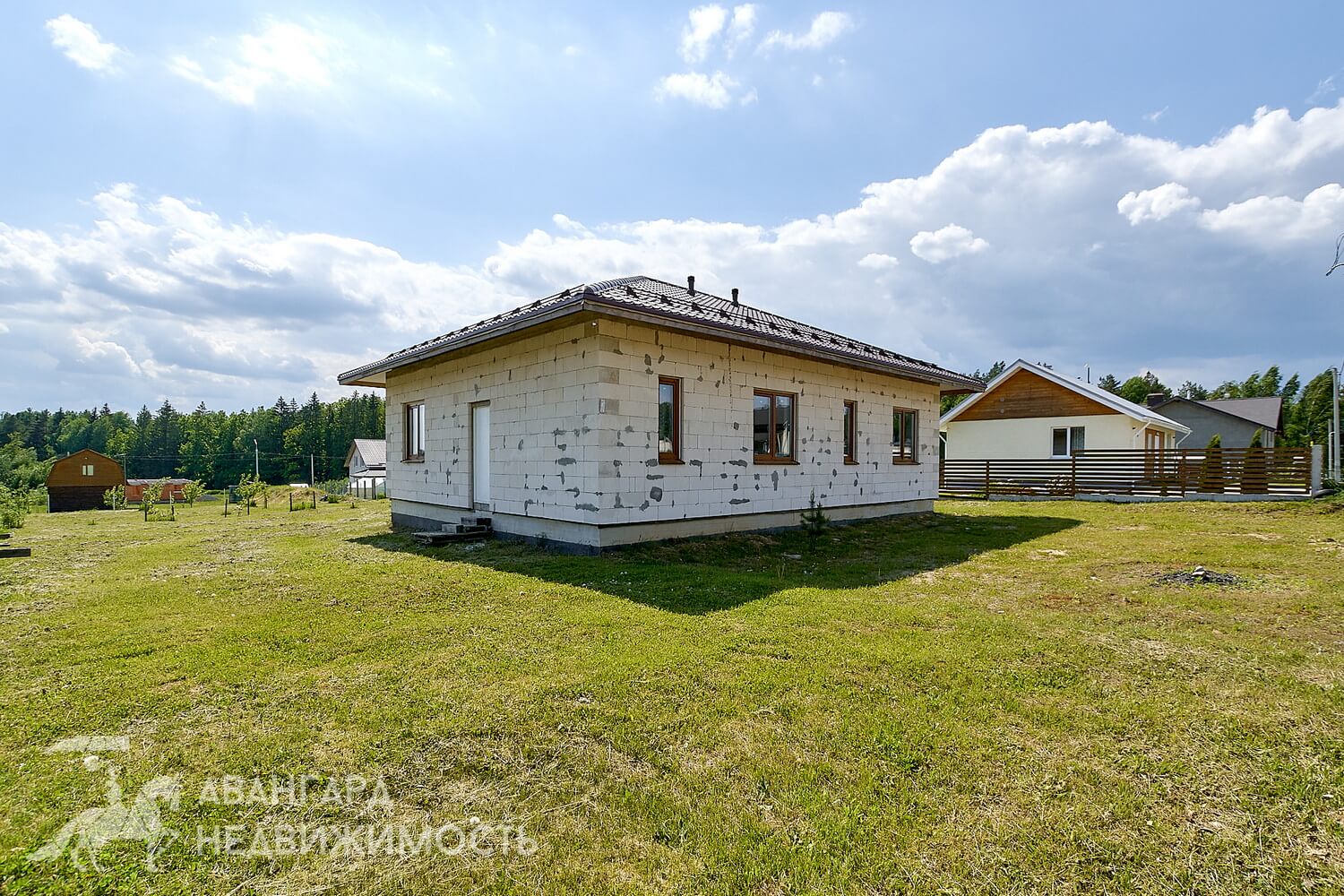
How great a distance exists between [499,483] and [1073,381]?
72.6 feet

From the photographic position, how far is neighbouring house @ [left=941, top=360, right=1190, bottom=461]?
827 inches

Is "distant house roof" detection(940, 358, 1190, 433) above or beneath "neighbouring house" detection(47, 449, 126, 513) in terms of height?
above

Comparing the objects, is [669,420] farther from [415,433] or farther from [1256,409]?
[1256,409]

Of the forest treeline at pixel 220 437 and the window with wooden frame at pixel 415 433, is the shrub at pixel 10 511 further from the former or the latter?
the forest treeline at pixel 220 437

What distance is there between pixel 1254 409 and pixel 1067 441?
2363 centimetres

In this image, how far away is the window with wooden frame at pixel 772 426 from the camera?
1080 centimetres

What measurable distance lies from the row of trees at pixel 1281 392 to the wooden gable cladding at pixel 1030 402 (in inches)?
36.7

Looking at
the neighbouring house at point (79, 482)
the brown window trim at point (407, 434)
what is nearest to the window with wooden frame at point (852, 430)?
the brown window trim at point (407, 434)

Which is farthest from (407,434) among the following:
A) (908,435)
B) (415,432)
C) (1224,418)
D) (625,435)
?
(1224,418)

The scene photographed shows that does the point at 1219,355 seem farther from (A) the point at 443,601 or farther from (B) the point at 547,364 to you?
(A) the point at 443,601

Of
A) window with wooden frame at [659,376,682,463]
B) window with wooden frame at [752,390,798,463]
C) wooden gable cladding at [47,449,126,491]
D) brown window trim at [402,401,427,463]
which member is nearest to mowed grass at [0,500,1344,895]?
window with wooden frame at [659,376,682,463]

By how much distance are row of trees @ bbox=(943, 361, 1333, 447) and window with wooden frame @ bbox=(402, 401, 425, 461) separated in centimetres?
2143

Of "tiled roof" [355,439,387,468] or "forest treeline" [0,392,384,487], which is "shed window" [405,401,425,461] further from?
"forest treeline" [0,392,384,487]

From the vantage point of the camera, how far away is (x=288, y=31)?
25.9 feet
